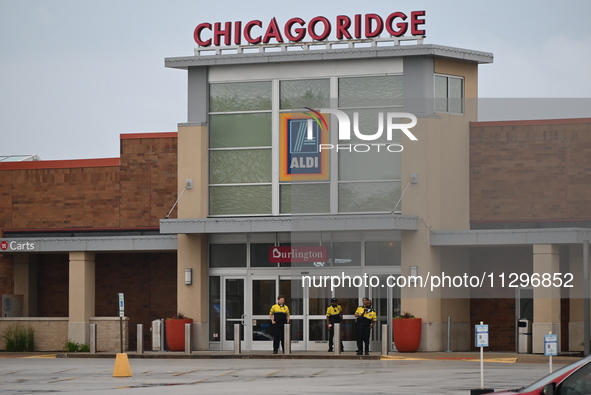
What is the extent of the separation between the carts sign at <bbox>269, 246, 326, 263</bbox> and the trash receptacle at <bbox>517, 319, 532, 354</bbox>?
253 inches

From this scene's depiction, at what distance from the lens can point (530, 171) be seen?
34469 mm

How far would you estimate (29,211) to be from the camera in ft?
129

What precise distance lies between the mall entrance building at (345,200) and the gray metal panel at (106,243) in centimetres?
5

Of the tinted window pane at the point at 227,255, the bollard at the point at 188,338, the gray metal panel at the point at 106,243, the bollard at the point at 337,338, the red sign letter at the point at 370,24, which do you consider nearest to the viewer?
the bollard at the point at 337,338

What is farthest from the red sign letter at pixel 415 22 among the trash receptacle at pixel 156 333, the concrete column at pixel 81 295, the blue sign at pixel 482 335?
the blue sign at pixel 482 335

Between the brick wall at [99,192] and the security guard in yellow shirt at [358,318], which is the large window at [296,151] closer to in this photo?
the brick wall at [99,192]

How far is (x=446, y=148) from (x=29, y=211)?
47.7 ft

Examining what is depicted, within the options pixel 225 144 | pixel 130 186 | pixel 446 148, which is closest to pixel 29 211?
pixel 130 186

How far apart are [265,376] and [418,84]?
40.3 feet

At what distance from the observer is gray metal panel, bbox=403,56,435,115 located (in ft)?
113

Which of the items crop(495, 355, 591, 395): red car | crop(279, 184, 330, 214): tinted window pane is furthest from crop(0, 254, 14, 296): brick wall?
crop(495, 355, 591, 395): red car

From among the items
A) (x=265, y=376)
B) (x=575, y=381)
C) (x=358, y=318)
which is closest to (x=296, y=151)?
(x=358, y=318)

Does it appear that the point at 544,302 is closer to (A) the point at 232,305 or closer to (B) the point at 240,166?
(A) the point at 232,305

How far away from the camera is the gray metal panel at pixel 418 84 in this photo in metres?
34.3
